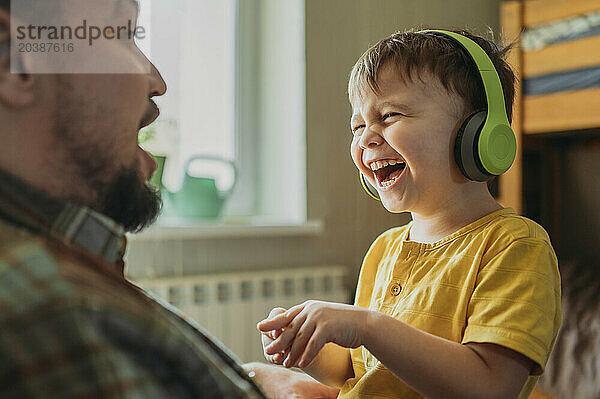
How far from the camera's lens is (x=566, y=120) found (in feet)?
6.94

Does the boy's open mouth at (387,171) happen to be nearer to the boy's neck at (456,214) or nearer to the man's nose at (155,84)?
the boy's neck at (456,214)

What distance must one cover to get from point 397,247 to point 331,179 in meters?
1.48

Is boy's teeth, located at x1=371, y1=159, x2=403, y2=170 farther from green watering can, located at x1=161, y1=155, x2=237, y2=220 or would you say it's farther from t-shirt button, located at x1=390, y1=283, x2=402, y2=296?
green watering can, located at x1=161, y1=155, x2=237, y2=220

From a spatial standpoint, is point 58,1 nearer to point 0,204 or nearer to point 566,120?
point 0,204

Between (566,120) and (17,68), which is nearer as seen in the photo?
(17,68)

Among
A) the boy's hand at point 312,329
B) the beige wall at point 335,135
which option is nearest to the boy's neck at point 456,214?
the boy's hand at point 312,329

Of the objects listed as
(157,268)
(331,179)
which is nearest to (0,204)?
(157,268)

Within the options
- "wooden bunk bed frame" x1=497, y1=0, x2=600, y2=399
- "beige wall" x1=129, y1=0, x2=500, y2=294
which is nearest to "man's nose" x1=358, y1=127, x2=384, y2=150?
"wooden bunk bed frame" x1=497, y1=0, x2=600, y2=399

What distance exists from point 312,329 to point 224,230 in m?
1.50

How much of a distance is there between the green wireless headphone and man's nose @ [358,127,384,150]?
9 cm

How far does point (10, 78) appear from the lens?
0.46 m

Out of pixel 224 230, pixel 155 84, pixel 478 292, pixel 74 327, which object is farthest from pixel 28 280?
pixel 224 230

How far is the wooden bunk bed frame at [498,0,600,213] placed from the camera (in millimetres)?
2041

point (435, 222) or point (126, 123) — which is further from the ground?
point (126, 123)
